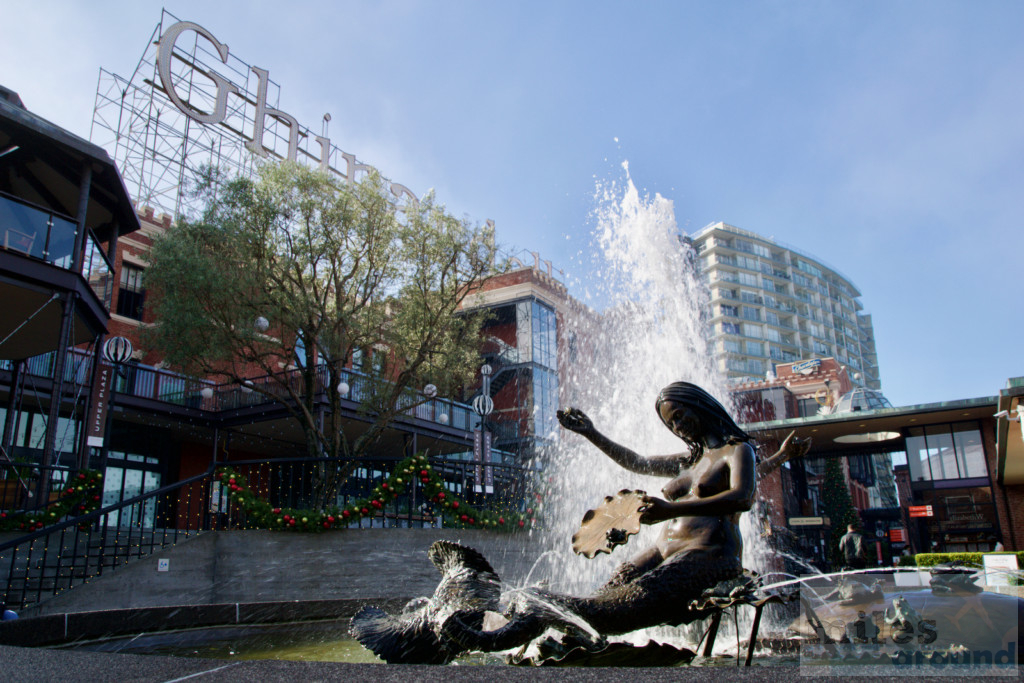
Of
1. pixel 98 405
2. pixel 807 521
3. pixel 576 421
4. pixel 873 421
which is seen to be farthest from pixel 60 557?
pixel 807 521

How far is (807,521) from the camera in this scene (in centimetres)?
2791

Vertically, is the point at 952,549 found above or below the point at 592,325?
below

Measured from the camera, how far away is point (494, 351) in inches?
1471

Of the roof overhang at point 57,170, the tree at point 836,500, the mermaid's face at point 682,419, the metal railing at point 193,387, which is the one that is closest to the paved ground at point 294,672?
the mermaid's face at point 682,419

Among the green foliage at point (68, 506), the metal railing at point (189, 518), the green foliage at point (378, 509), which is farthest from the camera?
the green foliage at point (378, 509)

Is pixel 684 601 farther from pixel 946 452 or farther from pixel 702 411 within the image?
pixel 946 452

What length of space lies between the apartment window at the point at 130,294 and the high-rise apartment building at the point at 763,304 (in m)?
70.9

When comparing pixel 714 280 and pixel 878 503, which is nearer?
pixel 878 503

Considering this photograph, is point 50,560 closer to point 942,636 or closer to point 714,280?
point 942,636

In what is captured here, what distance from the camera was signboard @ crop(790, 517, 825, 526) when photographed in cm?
2788

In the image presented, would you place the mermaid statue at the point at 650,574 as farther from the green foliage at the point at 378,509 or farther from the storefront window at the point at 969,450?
the storefront window at the point at 969,450

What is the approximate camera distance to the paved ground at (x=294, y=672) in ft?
6.93

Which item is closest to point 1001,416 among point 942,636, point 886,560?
point 942,636

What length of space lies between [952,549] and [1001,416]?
13.8 metres
